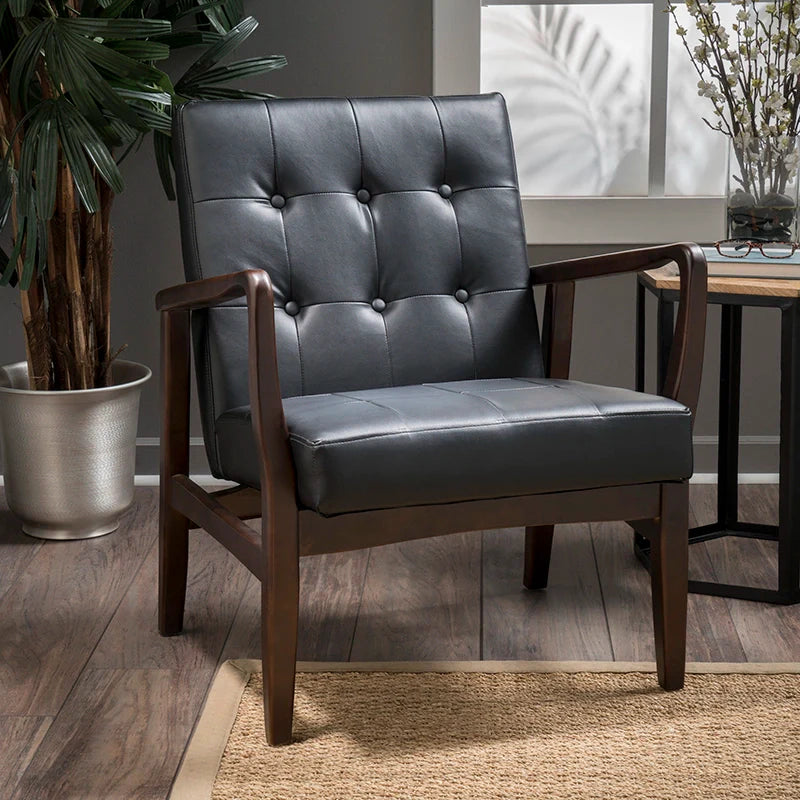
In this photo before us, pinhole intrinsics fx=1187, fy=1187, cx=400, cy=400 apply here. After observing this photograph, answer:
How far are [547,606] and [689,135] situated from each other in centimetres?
133

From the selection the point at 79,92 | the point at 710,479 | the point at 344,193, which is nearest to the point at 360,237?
the point at 344,193

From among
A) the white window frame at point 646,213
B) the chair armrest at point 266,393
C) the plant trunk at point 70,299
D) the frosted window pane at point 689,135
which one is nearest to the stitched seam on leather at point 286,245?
the chair armrest at point 266,393

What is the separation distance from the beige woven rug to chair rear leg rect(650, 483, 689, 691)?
45 millimetres

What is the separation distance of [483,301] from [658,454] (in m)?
0.54

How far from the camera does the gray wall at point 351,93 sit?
110 inches

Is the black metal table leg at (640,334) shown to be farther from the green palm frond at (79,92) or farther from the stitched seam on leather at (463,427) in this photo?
the green palm frond at (79,92)

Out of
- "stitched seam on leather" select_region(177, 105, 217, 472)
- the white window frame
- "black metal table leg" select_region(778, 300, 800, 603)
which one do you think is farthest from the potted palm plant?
"black metal table leg" select_region(778, 300, 800, 603)

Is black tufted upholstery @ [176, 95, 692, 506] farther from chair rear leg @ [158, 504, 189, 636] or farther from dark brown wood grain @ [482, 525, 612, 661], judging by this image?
dark brown wood grain @ [482, 525, 612, 661]

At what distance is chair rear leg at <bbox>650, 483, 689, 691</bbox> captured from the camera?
177 cm

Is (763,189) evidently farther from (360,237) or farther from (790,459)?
(360,237)

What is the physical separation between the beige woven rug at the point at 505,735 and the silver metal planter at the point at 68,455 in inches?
31.6

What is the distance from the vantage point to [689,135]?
2.91 meters

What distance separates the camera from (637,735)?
1664mm

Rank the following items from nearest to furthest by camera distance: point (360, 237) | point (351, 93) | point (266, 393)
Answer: point (266, 393), point (360, 237), point (351, 93)
